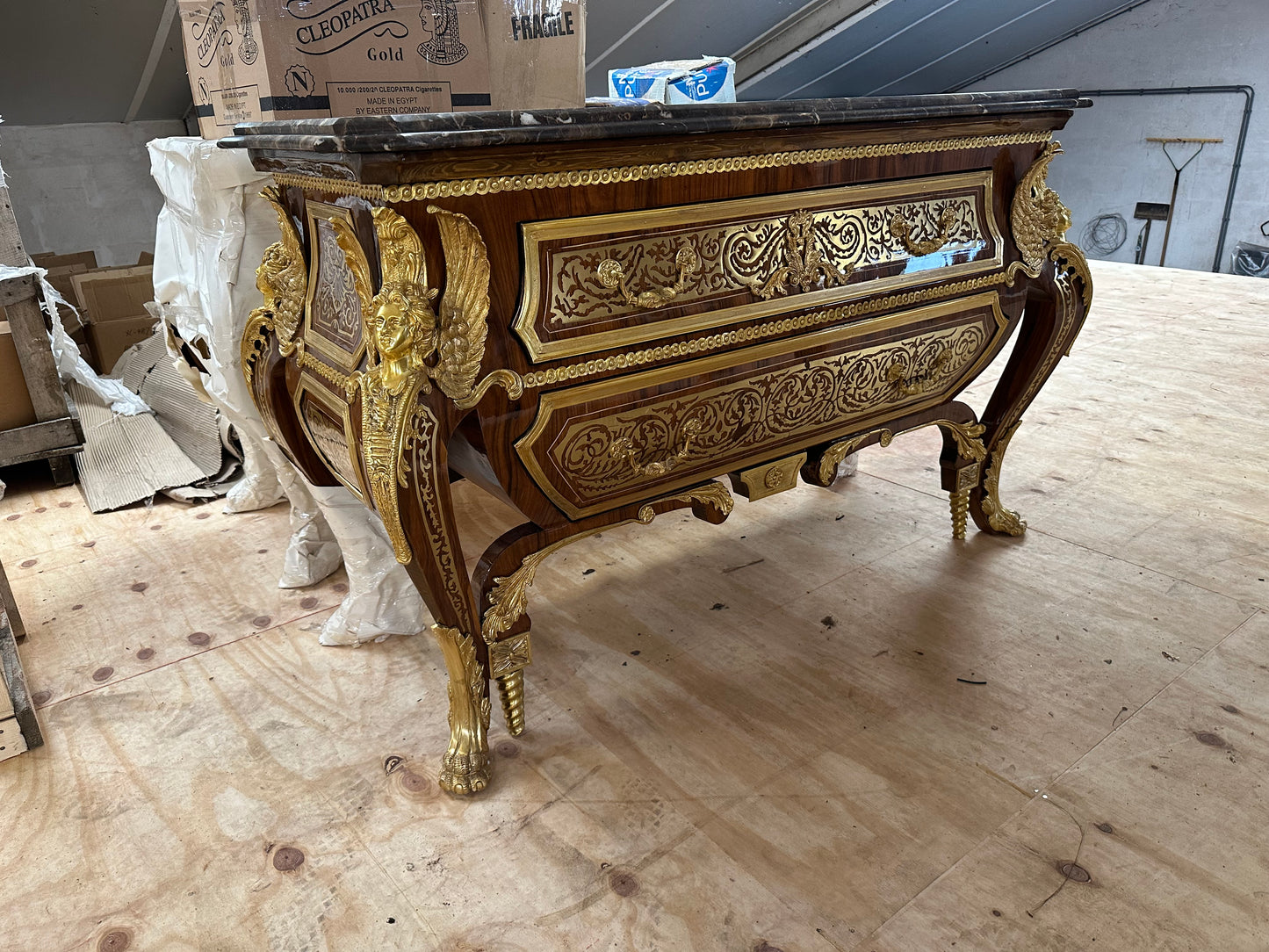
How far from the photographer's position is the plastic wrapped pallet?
70.6 inches

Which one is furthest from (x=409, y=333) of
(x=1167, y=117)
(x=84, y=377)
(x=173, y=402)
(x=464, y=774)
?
(x=1167, y=117)

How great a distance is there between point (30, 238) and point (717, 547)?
4097mm

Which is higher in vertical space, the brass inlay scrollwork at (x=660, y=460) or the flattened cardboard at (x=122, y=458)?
the brass inlay scrollwork at (x=660, y=460)

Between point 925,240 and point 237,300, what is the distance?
4.59 ft

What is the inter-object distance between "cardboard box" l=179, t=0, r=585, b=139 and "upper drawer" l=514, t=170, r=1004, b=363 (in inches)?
16.5

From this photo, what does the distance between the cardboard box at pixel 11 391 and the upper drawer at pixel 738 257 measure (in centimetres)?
216

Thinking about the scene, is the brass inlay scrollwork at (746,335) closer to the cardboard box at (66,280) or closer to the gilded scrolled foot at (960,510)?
the gilded scrolled foot at (960,510)

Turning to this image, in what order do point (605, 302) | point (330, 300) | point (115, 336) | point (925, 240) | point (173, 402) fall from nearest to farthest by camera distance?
point (605, 302) < point (330, 300) < point (925, 240) < point (173, 402) < point (115, 336)

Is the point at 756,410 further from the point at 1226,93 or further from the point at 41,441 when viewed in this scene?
the point at 1226,93

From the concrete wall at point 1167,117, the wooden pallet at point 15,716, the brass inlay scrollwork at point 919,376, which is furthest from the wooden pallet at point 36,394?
the concrete wall at point 1167,117

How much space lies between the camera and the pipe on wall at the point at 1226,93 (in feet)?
23.3

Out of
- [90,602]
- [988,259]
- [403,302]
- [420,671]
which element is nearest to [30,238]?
[90,602]

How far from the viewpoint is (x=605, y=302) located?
127 cm

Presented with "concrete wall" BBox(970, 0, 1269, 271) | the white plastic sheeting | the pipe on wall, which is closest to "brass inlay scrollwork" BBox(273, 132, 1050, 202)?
the white plastic sheeting
